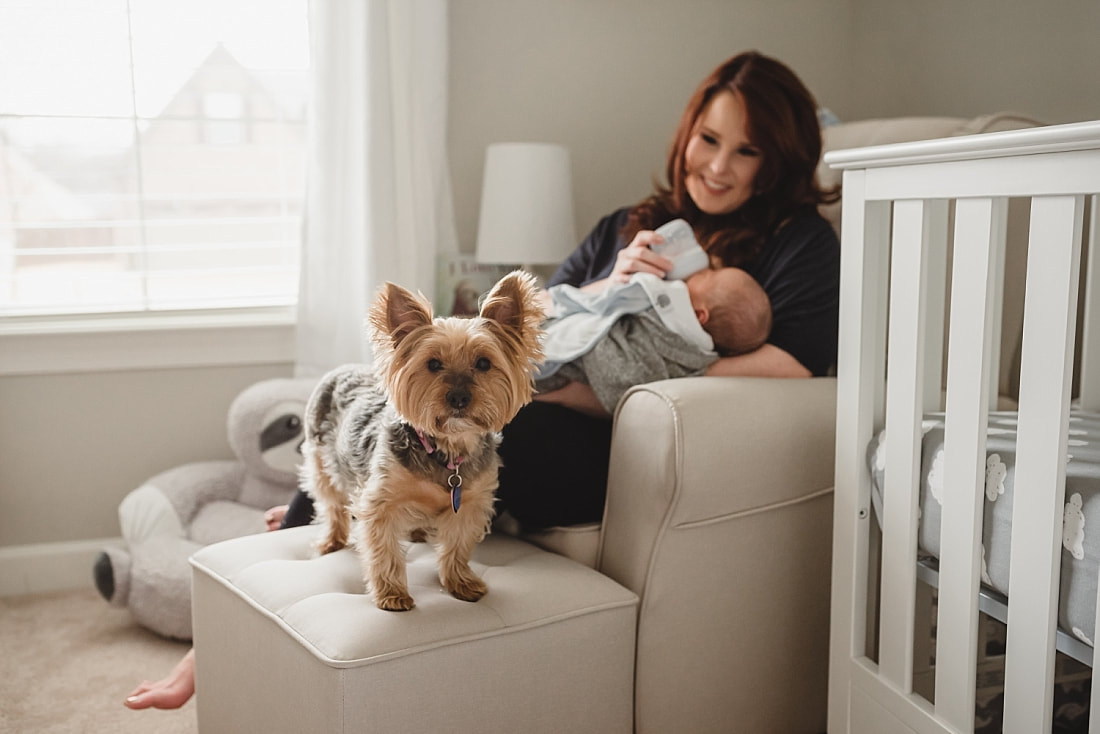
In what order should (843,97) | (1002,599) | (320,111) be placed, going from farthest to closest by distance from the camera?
(843,97) < (320,111) < (1002,599)

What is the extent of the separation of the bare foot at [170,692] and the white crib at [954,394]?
1178 mm

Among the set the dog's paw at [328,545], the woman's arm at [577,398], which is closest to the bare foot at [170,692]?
the dog's paw at [328,545]

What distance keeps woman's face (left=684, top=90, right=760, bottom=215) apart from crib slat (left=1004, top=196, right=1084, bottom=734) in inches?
37.1

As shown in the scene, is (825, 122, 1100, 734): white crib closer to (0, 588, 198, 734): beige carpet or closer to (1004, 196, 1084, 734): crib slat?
(1004, 196, 1084, 734): crib slat

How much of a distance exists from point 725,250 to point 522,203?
0.66 meters

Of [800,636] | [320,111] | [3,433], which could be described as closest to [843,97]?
[320,111]

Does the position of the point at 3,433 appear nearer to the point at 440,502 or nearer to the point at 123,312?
the point at 123,312

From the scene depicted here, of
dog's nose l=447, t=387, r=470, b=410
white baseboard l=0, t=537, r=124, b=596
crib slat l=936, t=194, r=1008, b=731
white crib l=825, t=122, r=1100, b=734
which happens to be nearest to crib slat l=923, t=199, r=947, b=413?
white crib l=825, t=122, r=1100, b=734

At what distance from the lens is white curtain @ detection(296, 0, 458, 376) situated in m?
2.44

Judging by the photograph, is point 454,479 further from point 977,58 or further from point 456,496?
point 977,58

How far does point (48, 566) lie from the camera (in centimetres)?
254

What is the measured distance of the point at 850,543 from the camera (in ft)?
4.91

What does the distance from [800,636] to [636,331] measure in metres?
0.61

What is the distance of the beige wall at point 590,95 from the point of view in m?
2.44
